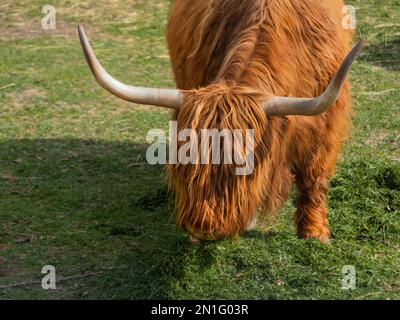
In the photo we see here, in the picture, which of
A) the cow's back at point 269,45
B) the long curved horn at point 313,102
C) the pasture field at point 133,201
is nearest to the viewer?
the long curved horn at point 313,102

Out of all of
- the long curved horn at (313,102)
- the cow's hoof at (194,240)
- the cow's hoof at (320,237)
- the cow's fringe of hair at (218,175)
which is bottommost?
the cow's hoof at (320,237)

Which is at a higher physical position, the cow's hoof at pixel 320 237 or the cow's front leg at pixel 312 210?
the cow's front leg at pixel 312 210

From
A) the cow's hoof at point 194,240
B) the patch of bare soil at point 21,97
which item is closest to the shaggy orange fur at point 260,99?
the cow's hoof at point 194,240

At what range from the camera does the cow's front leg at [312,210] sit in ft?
17.1

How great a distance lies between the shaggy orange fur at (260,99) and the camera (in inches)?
162

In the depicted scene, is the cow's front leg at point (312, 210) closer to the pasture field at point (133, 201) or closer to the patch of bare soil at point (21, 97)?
the pasture field at point (133, 201)

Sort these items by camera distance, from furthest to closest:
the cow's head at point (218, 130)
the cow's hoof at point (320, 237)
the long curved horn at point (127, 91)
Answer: the cow's hoof at point (320, 237) → the cow's head at point (218, 130) → the long curved horn at point (127, 91)

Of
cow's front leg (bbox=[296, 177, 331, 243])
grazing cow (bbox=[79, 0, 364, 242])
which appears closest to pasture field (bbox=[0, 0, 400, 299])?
cow's front leg (bbox=[296, 177, 331, 243])

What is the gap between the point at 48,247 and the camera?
534cm

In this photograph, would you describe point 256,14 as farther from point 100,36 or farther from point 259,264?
point 100,36

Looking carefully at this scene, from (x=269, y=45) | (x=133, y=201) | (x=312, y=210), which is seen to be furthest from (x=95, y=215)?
(x=269, y=45)

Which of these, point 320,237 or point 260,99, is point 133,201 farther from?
point 260,99

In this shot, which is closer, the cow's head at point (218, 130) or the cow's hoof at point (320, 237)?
the cow's head at point (218, 130)
